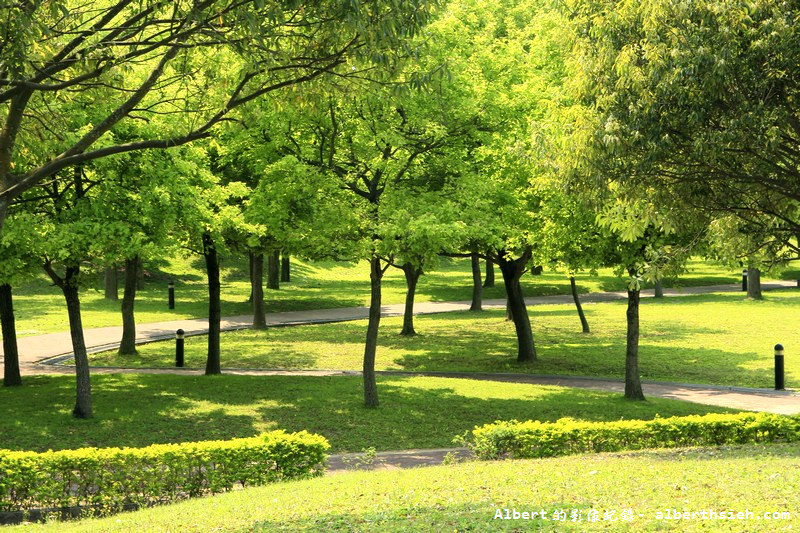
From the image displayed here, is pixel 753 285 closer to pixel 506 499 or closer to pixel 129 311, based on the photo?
pixel 129 311

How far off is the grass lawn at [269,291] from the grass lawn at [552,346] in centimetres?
455

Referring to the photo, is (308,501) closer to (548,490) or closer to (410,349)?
(548,490)

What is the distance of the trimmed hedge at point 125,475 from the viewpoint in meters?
11.0

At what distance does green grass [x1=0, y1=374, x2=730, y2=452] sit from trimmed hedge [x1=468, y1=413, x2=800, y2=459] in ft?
9.94

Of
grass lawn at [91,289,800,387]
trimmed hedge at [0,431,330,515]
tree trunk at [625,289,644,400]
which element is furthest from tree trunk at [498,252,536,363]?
trimmed hedge at [0,431,330,515]

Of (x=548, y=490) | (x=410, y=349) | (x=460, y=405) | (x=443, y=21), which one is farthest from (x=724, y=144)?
(x=410, y=349)

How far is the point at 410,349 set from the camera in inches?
1098

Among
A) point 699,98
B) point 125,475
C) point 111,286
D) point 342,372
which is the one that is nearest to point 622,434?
point 699,98

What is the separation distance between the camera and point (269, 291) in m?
43.0

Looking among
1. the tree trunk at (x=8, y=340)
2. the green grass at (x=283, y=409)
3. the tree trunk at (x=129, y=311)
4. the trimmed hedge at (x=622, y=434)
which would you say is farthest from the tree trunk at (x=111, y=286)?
the trimmed hedge at (x=622, y=434)

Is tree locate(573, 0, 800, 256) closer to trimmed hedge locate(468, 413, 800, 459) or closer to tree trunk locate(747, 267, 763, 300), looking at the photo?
trimmed hedge locate(468, 413, 800, 459)

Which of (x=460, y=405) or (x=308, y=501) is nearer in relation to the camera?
(x=308, y=501)

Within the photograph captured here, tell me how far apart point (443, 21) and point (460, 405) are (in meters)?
9.42

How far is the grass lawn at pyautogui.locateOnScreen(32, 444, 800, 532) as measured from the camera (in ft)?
24.6
